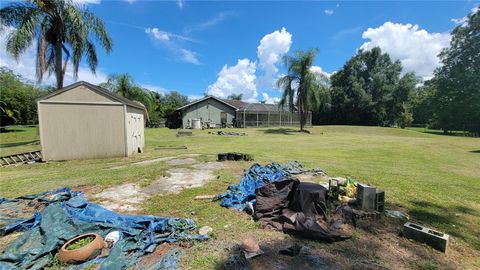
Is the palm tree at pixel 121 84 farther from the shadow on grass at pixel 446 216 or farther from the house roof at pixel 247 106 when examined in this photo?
the shadow on grass at pixel 446 216

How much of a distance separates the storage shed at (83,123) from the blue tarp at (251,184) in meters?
6.07

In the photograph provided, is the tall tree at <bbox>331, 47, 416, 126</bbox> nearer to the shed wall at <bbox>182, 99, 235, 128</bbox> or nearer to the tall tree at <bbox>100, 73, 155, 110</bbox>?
the shed wall at <bbox>182, 99, 235, 128</bbox>

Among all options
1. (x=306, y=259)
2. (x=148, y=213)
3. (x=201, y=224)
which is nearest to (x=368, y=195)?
(x=306, y=259)

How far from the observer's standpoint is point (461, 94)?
90.5 feet

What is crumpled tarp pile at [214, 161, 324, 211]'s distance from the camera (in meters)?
4.34

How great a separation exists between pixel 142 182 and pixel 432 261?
552cm

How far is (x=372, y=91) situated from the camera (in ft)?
119

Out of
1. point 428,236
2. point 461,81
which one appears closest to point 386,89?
point 461,81

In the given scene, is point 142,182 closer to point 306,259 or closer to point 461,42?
point 306,259

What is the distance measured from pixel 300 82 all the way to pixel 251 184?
64.4 feet

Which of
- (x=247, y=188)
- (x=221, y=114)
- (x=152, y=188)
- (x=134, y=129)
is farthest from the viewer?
(x=221, y=114)

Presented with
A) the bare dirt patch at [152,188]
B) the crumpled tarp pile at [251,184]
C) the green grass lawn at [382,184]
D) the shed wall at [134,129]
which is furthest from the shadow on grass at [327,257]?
the shed wall at [134,129]

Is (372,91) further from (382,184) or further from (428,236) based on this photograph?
(428,236)

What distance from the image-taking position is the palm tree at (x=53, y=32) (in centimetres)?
1084
